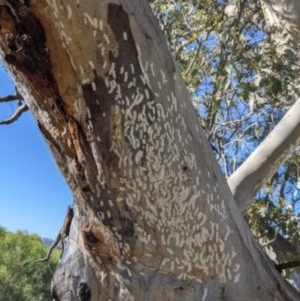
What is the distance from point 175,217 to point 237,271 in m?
0.21

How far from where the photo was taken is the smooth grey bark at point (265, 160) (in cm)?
166

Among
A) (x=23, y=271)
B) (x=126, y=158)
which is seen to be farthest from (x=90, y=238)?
(x=23, y=271)

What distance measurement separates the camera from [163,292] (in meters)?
1.02

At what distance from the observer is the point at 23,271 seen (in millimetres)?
7695

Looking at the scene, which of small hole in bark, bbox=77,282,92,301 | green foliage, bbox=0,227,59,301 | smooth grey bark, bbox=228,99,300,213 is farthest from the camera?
green foliage, bbox=0,227,59,301

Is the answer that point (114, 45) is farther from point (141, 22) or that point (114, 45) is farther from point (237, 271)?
point (237, 271)

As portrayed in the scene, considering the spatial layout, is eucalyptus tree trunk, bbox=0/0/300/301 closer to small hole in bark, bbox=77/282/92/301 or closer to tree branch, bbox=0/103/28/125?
small hole in bark, bbox=77/282/92/301

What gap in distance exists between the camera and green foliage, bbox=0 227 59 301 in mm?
7387

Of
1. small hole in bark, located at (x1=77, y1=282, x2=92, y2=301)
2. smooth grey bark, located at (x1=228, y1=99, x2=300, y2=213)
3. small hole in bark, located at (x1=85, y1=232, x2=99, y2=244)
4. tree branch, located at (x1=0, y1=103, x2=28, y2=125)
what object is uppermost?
tree branch, located at (x1=0, y1=103, x2=28, y2=125)

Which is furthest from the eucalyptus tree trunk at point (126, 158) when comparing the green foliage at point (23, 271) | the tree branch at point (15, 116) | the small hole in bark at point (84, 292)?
the green foliage at point (23, 271)

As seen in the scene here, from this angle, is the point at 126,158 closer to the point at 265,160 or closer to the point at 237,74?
the point at 265,160

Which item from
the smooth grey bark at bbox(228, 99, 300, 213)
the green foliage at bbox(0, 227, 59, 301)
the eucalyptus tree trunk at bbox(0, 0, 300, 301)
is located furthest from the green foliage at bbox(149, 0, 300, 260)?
the green foliage at bbox(0, 227, 59, 301)

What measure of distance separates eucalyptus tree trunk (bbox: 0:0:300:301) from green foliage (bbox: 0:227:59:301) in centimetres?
640

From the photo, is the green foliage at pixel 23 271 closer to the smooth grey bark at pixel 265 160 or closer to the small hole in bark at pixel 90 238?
the smooth grey bark at pixel 265 160
